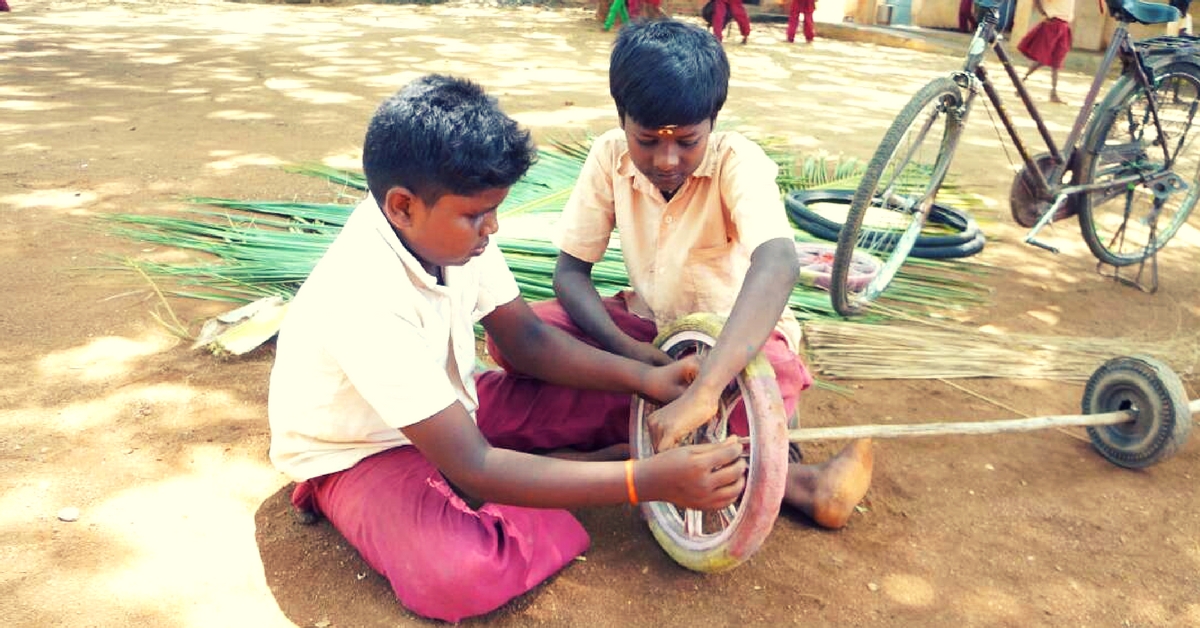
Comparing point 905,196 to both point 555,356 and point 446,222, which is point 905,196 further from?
point 446,222

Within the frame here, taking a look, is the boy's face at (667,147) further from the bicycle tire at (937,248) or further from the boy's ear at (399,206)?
the bicycle tire at (937,248)

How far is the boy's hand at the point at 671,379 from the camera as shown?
1966mm

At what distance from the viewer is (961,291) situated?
350 cm

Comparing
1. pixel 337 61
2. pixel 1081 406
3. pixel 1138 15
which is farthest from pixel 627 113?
pixel 337 61

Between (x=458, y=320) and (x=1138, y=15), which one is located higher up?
(x=1138, y=15)

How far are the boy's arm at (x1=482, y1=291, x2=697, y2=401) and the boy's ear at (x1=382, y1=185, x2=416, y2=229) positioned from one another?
45 cm

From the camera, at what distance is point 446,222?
167cm

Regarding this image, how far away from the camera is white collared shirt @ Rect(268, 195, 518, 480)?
1.66m

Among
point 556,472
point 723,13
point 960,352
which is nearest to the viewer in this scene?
point 556,472

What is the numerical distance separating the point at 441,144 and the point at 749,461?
0.87 m

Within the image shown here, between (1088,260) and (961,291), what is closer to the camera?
(961,291)

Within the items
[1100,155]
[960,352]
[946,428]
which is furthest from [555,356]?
[1100,155]

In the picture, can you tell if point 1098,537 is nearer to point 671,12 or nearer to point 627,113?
point 627,113

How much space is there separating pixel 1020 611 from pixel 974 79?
195 cm
